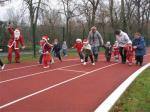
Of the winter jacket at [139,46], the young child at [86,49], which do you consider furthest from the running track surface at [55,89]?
the winter jacket at [139,46]

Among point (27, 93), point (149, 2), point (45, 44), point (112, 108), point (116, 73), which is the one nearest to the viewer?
point (112, 108)

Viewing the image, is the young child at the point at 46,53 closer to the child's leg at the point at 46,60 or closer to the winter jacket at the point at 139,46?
the child's leg at the point at 46,60

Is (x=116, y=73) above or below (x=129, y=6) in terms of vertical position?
below

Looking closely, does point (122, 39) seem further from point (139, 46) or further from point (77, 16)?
point (77, 16)

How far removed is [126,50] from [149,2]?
40.4m

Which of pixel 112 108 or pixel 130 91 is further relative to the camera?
pixel 130 91

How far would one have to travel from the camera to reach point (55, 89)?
38.3 feet

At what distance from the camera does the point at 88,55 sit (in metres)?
20.9

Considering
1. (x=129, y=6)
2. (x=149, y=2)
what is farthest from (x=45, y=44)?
(x=149, y=2)

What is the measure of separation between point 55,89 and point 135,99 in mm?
2402

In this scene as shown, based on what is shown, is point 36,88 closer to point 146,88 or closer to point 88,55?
point 146,88

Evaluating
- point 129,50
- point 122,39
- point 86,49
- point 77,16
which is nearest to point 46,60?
point 86,49

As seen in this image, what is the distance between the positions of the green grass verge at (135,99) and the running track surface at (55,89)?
47 centimetres

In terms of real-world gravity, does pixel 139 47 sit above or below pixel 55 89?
above
